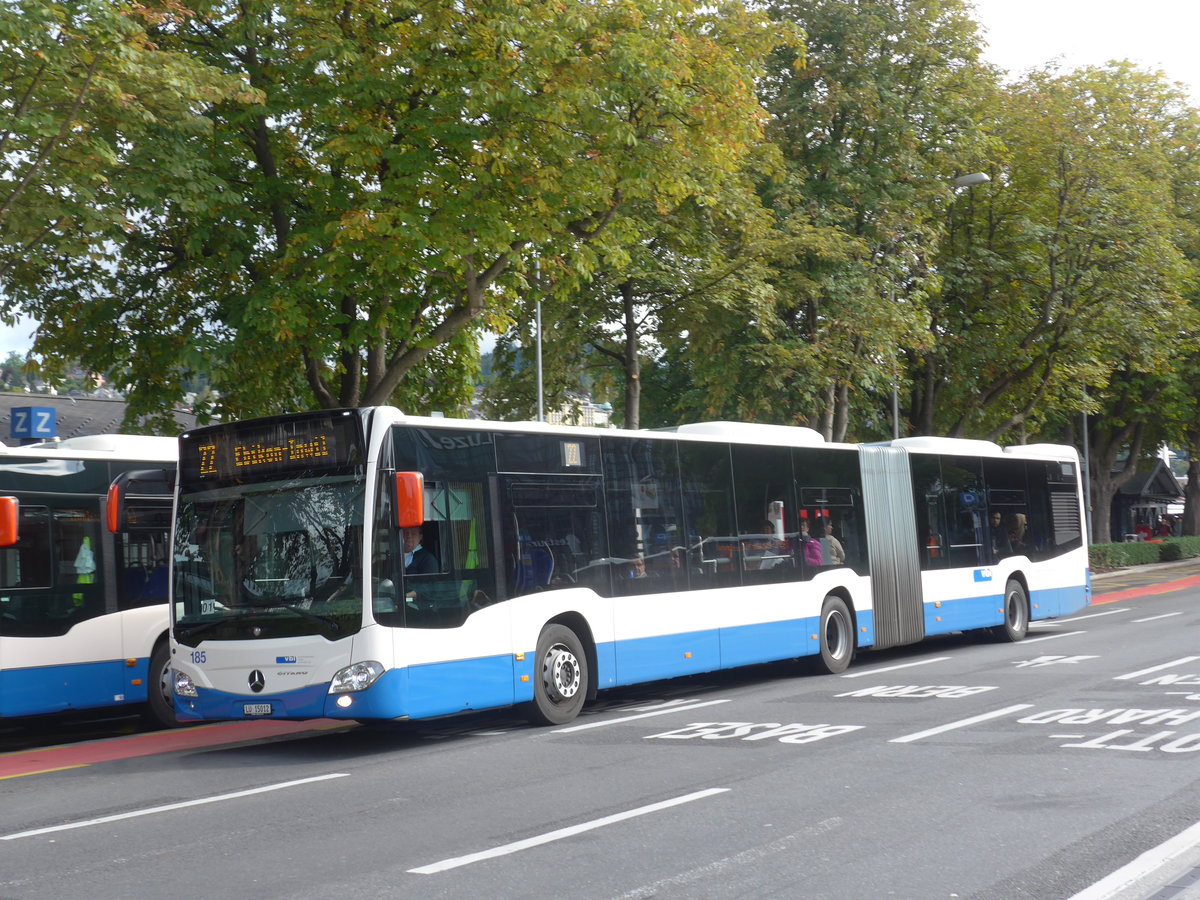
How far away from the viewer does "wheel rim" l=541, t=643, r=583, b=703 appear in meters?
12.7

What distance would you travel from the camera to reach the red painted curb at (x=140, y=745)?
11578mm

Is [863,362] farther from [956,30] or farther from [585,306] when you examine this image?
[956,30]

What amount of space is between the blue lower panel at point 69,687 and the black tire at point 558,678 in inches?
166

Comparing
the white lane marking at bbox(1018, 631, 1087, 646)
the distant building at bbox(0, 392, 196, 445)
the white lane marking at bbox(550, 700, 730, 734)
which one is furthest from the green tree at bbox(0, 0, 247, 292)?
the distant building at bbox(0, 392, 196, 445)

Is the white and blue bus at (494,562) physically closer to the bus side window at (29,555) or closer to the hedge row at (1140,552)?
the bus side window at (29,555)

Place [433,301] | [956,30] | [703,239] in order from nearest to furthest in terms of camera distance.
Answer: [433,301] → [703,239] → [956,30]

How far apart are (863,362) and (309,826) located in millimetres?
20352

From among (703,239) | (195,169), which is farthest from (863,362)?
(195,169)

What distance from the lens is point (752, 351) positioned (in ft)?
86.5

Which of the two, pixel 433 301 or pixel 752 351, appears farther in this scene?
pixel 752 351

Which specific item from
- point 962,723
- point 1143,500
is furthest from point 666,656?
point 1143,500

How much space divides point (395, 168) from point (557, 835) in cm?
1172

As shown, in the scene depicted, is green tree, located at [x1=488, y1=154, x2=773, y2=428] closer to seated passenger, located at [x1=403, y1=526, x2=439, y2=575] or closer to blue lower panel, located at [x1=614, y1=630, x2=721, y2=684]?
blue lower panel, located at [x1=614, y1=630, x2=721, y2=684]

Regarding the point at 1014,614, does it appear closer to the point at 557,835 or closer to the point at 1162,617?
the point at 1162,617
